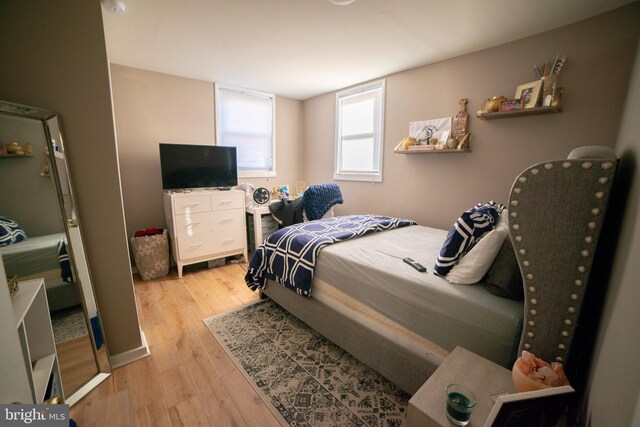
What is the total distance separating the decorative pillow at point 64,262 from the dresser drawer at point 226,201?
1731 mm

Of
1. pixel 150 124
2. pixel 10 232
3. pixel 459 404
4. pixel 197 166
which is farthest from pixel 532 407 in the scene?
pixel 150 124

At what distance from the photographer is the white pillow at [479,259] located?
1.24 meters

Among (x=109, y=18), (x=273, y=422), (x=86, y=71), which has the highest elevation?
(x=109, y=18)

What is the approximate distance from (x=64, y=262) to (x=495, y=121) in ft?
10.9

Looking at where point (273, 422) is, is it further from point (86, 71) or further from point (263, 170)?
point (263, 170)

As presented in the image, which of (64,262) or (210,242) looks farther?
(210,242)

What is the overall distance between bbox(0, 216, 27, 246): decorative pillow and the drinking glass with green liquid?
72.3 inches

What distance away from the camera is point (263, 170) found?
13.4ft

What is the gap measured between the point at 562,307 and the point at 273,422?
1.35 meters

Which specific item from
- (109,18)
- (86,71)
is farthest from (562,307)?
(109,18)

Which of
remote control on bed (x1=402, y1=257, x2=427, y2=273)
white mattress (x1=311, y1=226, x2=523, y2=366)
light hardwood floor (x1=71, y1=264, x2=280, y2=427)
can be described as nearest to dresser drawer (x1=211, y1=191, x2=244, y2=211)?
light hardwood floor (x1=71, y1=264, x2=280, y2=427)

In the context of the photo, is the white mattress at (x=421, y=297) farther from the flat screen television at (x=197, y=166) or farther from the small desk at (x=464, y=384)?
the flat screen television at (x=197, y=166)

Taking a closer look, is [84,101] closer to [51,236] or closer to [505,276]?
[51,236]

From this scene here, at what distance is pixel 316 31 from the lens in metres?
2.14
